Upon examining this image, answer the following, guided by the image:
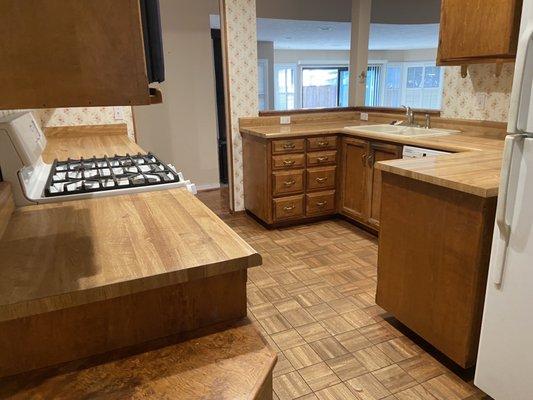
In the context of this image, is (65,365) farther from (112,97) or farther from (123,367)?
(112,97)

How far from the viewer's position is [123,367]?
2.90 ft

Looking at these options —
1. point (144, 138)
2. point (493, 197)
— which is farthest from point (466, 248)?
point (144, 138)

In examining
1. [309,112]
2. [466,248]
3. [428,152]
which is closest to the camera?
[466,248]

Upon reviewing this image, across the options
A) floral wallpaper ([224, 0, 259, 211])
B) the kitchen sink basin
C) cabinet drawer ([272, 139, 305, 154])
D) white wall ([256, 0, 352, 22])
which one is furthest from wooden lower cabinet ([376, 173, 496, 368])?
white wall ([256, 0, 352, 22])

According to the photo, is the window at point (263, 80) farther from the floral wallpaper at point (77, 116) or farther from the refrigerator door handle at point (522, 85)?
the refrigerator door handle at point (522, 85)

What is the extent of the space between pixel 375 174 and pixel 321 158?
0.57 metres

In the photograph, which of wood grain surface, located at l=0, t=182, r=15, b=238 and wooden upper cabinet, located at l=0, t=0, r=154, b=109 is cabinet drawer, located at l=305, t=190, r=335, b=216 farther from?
wooden upper cabinet, located at l=0, t=0, r=154, b=109

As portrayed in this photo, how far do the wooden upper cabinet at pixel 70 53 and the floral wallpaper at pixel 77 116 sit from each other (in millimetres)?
2592

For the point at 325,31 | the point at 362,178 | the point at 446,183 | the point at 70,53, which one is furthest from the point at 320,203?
the point at 325,31

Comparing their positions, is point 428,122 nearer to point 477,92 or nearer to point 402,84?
point 477,92

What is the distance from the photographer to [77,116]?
10.6ft

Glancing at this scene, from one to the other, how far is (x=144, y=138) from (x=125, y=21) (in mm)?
3993

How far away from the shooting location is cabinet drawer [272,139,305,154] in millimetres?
3354

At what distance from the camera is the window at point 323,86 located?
10203 millimetres
